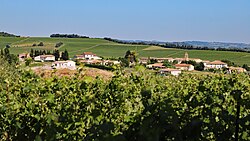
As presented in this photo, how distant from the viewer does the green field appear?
7223 cm

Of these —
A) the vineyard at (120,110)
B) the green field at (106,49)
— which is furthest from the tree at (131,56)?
the green field at (106,49)

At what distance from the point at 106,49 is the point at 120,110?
80.9 m

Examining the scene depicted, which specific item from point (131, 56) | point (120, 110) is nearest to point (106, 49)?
point (131, 56)

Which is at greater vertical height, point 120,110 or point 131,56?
point 131,56

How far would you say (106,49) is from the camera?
8469 centimetres

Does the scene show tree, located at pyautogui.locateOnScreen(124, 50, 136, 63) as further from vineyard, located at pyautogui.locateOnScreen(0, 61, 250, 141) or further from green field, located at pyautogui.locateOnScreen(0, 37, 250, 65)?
green field, located at pyautogui.locateOnScreen(0, 37, 250, 65)

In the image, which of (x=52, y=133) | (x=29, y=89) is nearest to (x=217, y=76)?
(x=29, y=89)

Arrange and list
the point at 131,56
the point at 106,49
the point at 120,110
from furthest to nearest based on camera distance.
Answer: the point at 106,49, the point at 131,56, the point at 120,110

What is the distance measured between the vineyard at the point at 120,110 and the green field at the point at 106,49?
62575 mm

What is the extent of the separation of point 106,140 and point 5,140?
8.95ft

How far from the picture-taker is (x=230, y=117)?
2828mm

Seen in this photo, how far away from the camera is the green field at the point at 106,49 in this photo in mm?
72231

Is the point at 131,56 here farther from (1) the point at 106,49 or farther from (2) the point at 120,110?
(1) the point at 106,49

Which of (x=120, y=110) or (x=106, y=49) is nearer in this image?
(x=120, y=110)
